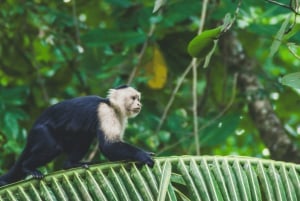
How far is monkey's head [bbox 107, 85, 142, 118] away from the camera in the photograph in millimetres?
4340

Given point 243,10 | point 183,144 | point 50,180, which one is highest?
point 243,10

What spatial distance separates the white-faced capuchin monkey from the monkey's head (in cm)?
2

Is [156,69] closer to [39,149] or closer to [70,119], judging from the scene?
[70,119]

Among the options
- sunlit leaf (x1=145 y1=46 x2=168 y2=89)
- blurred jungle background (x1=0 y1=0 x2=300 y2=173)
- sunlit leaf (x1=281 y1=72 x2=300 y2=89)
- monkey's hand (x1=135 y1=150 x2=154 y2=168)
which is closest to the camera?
sunlit leaf (x1=281 y1=72 x2=300 y2=89)

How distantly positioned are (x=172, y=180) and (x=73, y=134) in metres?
1.44

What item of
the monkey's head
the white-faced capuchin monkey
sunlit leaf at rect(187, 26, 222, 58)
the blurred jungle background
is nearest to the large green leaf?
sunlit leaf at rect(187, 26, 222, 58)

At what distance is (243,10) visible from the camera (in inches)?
196

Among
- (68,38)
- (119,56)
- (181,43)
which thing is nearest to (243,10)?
(181,43)

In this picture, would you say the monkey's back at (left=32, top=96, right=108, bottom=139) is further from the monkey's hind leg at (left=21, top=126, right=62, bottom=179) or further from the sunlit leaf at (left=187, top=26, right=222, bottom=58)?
the sunlit leaf at (left=187, top=26, right=222, bottom=58)

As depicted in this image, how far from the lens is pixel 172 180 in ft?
8.63

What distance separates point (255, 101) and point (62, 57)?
190cm

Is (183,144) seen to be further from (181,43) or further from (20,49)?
(20,49)

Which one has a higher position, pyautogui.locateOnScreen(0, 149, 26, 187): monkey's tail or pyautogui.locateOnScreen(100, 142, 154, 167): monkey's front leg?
pyautogui.locateOnScreen(0, 149, 26, 187): monkey's tail

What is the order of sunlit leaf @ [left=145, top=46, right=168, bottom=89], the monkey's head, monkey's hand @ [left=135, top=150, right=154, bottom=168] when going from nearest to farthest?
monkey's hand @ [left=135, top=150, right=154, bottom=168], the monkey's head, sunlit leaf @ [left=145, top=46, right=168, bottom=89]
